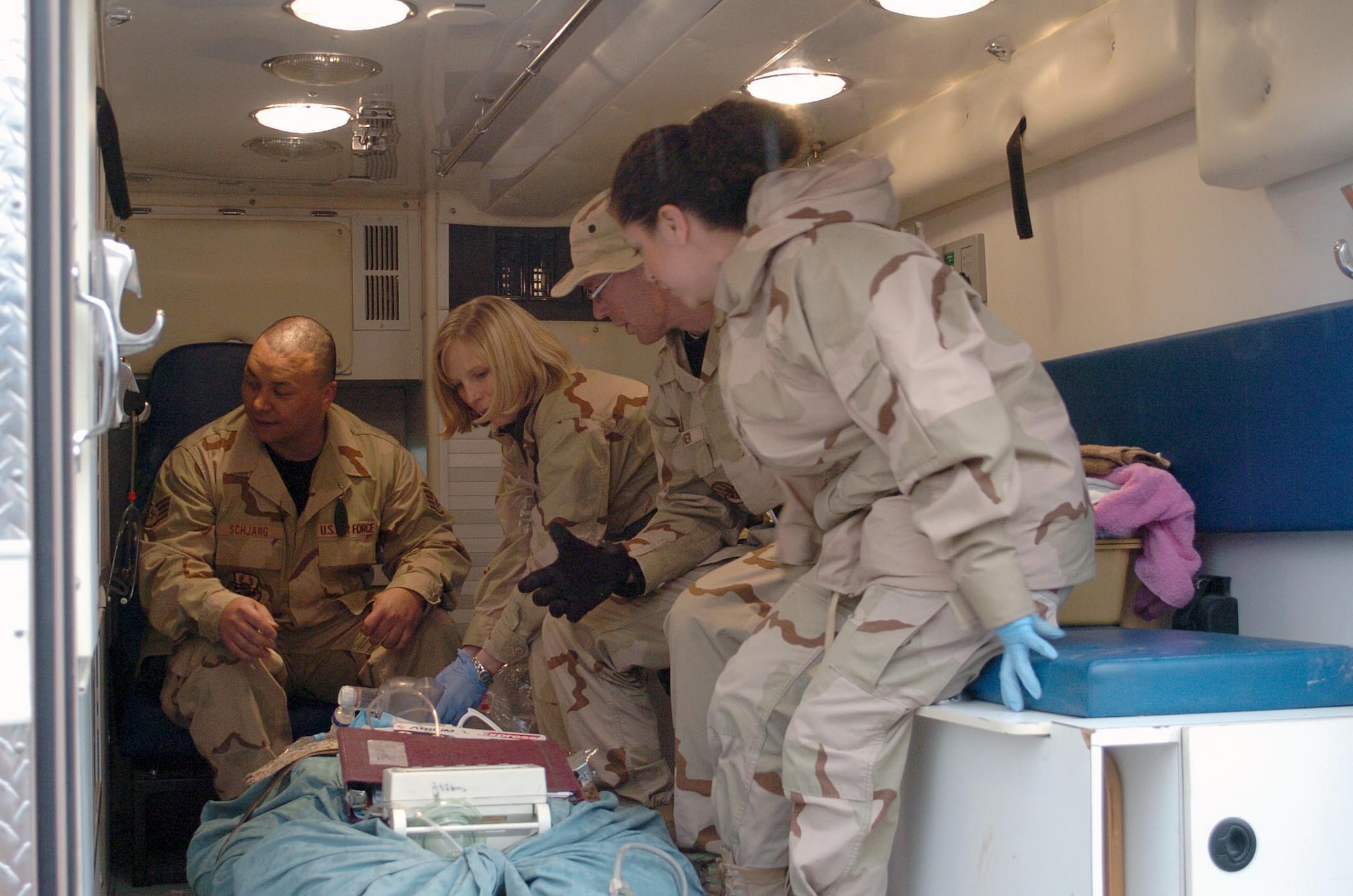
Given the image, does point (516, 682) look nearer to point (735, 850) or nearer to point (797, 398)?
point (735, 850)

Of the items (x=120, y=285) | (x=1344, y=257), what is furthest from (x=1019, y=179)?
(x=120, y=285)

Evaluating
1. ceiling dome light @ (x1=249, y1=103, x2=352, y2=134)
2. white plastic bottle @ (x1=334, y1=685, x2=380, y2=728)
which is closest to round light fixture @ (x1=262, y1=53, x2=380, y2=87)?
ceiling dome light @ (x1=249, y1=103, x2=352, y2=134)

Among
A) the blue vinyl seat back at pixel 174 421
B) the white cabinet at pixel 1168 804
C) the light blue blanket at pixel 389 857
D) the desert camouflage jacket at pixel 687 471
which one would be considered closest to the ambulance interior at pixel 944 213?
the white cabinet at pixel 1168 804

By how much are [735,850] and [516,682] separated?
62.0 inches

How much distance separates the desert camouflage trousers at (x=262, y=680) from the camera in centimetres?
324

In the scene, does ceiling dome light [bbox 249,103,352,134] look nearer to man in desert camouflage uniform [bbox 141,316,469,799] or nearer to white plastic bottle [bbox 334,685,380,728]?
man in desert camouflage uniform [bbox 141,316,469,799]

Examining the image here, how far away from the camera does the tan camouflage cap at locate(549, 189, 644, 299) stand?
3051mm

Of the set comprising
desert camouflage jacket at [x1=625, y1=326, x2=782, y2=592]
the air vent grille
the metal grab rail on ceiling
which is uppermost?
the metal grab rail on ceiling

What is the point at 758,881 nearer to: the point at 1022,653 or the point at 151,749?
the point at 1022,653

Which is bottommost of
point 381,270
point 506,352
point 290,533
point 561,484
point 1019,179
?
point 290,533

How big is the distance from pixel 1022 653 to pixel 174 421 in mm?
A: 2942

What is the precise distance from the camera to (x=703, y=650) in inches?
104

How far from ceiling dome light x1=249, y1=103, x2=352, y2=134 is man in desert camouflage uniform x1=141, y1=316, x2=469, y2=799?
1.96 ft

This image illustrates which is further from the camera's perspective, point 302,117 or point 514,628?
point 302,117
